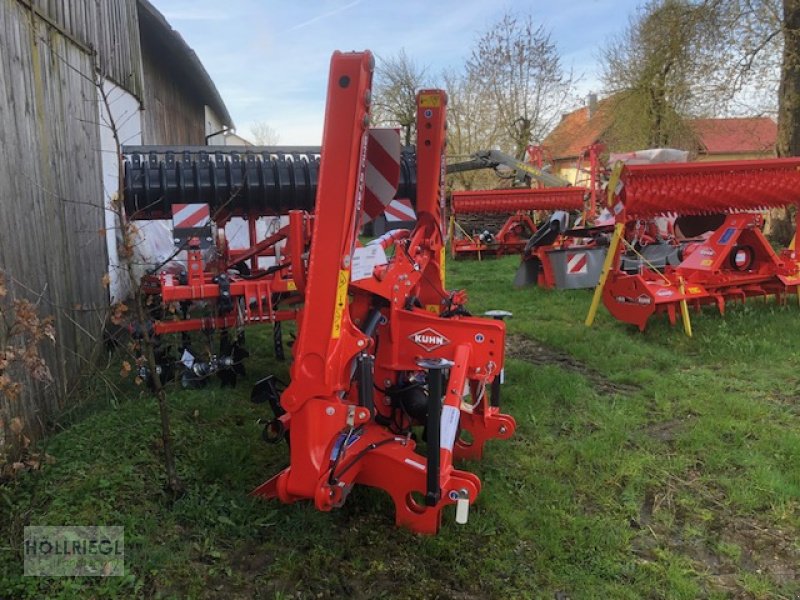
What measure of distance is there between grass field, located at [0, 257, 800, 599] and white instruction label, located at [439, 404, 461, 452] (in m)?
0.54

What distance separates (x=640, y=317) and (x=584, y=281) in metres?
3.28

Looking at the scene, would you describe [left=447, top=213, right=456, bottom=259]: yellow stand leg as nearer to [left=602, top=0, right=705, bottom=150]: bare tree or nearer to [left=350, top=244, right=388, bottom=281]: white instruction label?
[left=602, top=0, right=705, bottom=150]: bare tree

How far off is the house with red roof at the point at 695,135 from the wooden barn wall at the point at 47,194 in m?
14.6

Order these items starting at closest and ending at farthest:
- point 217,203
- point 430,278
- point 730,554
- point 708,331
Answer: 1. point 730,554
2. point 430,278
3. point 217,203
4. point 708,331

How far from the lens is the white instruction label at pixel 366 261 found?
9.78 feet

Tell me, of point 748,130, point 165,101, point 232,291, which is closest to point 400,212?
point 232,291

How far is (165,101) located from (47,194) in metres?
9.59

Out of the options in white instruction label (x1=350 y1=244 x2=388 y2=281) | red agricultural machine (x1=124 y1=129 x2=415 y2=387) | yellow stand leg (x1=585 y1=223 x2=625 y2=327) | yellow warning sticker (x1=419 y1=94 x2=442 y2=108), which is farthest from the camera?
yellow stand leg (x1=585 y1=223 x2=625 y2=327)

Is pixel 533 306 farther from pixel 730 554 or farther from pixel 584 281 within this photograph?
pixel 730 554

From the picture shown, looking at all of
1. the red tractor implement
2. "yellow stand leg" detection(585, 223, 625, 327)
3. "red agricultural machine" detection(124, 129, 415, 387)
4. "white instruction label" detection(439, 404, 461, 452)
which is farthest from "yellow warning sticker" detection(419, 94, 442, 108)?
the red tractor implement

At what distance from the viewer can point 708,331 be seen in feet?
22.7

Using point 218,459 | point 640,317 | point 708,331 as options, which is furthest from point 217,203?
point 708,331

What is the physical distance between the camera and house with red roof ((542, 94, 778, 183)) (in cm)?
1822

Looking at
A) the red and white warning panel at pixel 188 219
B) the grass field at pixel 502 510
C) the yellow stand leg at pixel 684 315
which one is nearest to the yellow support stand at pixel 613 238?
the yellow stand leg at pixel 684 315
